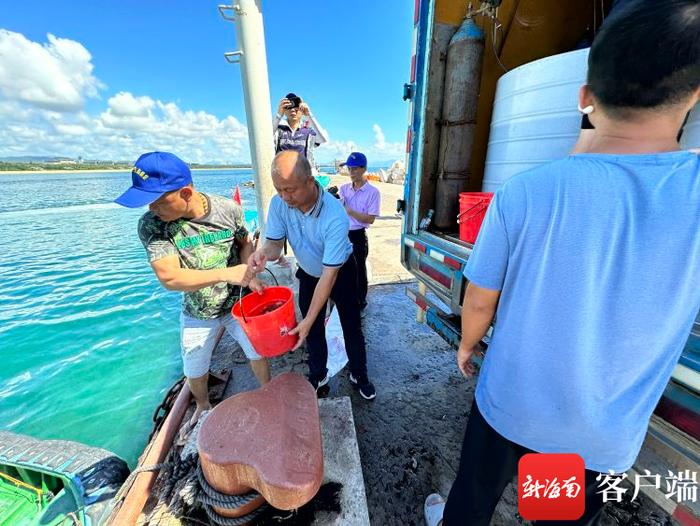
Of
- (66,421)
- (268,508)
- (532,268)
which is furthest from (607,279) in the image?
(66,421)

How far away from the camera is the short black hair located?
65 centimetres

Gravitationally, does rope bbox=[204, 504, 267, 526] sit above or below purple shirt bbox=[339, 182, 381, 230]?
below

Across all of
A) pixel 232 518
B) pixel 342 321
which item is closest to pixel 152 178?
pixel 342 321

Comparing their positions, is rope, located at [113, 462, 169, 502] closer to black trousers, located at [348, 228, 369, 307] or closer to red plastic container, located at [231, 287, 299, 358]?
red plastic container, located at [231, 287, 299, 358]

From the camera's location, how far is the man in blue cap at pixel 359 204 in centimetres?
379

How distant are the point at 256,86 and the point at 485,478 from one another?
4.62 m

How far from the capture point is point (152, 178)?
5.90 feet

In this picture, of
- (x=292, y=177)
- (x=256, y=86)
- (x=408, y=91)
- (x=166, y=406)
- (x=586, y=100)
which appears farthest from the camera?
(x=256, y=86)

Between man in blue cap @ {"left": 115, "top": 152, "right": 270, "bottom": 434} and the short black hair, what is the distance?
197 cm

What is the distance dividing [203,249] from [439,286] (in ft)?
5.64

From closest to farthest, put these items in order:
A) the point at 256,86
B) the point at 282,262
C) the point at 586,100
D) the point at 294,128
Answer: the point at 586,100, the point at 282,262, the point at 256,86, the point at 294,128

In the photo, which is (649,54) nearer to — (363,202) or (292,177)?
(292,177)

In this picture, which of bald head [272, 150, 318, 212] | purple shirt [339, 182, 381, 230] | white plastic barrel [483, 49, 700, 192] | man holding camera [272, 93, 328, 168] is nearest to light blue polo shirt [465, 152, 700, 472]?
bald head [272, 150, 318, 212]

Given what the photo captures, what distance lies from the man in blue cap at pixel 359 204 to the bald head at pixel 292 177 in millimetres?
1776
